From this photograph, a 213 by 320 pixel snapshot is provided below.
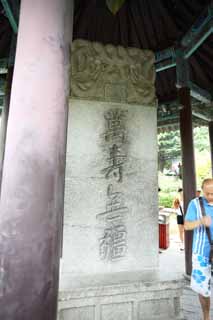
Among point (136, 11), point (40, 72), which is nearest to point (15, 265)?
point (40, 72)

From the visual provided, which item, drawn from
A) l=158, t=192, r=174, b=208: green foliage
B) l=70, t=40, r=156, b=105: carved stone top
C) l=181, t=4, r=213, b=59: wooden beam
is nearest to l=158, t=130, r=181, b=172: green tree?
l=158, t=192, r=174, b=208: green foliage

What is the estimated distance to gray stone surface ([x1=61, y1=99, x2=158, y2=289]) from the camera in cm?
297

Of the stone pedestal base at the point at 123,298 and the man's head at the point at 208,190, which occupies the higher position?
the man's head at the point at 208,190

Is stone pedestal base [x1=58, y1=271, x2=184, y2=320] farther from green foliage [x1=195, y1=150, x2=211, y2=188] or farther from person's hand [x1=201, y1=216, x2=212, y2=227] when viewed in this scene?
green foliage [x1=195, y1=150, x2=211, y2=188]

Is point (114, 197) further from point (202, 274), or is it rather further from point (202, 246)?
point (202, 274)

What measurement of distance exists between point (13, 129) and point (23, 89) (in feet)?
0.72

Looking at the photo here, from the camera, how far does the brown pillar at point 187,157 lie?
3.90 m

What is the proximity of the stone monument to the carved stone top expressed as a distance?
0.02 m

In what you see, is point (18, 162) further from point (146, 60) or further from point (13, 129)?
point (146, 60)

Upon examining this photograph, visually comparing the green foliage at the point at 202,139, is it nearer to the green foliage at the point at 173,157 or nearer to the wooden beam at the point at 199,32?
the green foliage at the point at 173,157

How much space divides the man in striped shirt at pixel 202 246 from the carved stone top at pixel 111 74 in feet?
6.11

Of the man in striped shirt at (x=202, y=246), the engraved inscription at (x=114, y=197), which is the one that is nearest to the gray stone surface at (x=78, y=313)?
the engraved inscription at (x=114, y=197)

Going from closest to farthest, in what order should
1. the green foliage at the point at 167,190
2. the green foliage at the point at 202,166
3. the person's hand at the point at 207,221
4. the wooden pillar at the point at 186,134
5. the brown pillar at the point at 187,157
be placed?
1. the person's hand at the point at 207,221
2. the brown pillar at the point at 187,157
3. the wooden pillar at the point at 186,134
4. the green foliage at the point at 167,190
5. the green foliage at the point at 202,166

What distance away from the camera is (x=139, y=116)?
350 cm
